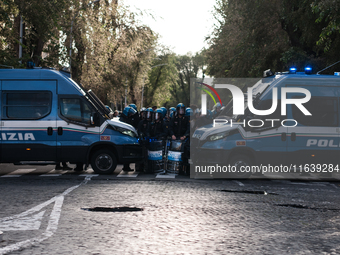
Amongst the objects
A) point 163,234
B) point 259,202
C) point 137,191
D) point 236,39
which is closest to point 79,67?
point 236,39

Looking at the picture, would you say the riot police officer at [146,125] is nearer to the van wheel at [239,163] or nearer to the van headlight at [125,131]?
the van headlight at [125,131]

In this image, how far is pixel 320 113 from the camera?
13.8 m

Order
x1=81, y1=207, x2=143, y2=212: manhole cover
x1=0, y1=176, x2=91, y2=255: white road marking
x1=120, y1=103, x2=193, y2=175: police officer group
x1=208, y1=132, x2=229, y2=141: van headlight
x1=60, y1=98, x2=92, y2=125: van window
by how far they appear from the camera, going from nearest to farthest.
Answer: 1. x1=0, y1=176, x2=91, y2=255: white road marking
2. x1=81, y1=207, x2=143, y2=212: manhole cover
3. x1=208, y1=132, x2=229, y2=141: van headlight
4. x1=60, y1=98, x2=92, y2=125: van window
5. x1=120, y1=103, x2=193, y2=175: police officer group

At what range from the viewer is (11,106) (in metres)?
13.5

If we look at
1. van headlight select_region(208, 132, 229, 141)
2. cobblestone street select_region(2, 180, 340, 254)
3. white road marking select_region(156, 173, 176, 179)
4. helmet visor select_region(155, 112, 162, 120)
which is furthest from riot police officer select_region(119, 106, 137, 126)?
cobblestone street select_region(2, 180, 340, 254)

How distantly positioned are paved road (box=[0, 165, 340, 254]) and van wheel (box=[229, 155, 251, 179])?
163 centimetres

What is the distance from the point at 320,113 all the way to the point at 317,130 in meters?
0.46

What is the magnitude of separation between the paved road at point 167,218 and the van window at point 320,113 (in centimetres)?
230

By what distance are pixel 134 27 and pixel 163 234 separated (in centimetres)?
2828

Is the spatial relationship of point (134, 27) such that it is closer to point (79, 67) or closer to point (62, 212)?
point (79, 67)

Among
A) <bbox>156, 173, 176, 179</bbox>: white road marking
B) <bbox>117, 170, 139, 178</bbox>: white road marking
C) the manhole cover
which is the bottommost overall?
<bbox>156, 173, 176, 179</bbox>: white road marking

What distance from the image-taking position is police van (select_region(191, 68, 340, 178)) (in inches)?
527

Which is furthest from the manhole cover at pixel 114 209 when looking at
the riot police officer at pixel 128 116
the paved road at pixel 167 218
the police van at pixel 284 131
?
the riot police officer at pixel 128 116

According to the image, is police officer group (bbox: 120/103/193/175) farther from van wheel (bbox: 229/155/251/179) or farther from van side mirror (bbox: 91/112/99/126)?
van side mirror (bbox: 91/112/99/126)
